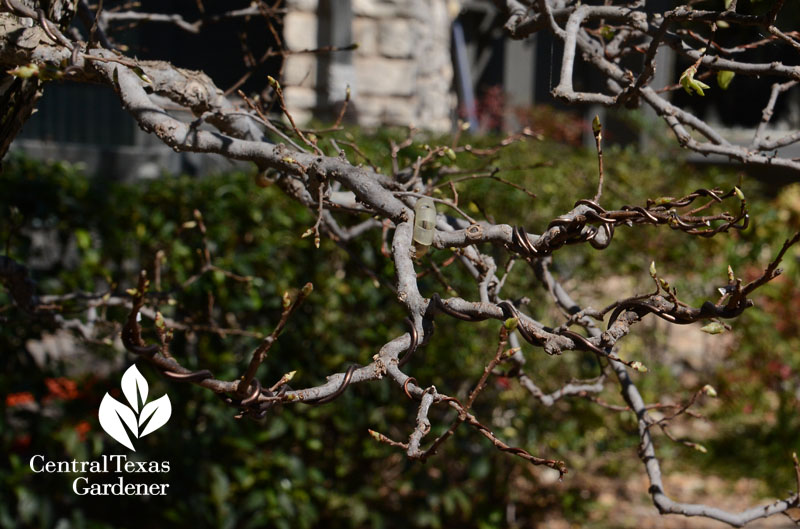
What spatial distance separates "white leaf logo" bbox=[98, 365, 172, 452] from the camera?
9.99 feet

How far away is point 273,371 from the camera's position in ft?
11.6

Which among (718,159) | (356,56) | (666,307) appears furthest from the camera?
(718,159)

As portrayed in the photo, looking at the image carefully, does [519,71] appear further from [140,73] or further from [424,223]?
[424,223]

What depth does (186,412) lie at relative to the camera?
11.5 feet

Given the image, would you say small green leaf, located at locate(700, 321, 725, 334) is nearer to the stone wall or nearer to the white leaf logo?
the white leaf logo

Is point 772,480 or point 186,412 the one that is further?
point 772,480

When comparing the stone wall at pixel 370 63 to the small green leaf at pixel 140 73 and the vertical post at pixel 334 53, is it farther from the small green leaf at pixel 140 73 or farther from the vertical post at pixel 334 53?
the small green leaf at pixel 140 73

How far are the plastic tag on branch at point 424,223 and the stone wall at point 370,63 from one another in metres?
5.58

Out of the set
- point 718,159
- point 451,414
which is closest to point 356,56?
point 718,159

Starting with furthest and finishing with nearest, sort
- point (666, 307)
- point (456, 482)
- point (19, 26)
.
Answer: point (456, 482) < point (19, 26) < point (666, 307)

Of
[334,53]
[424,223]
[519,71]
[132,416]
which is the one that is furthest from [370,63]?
[424,223]

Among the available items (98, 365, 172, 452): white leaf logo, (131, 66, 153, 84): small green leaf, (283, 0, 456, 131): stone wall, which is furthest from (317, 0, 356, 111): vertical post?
(131, 66, 153, 84): small green leaf

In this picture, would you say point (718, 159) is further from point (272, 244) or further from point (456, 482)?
point (272, 244)

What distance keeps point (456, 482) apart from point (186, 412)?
135cm
